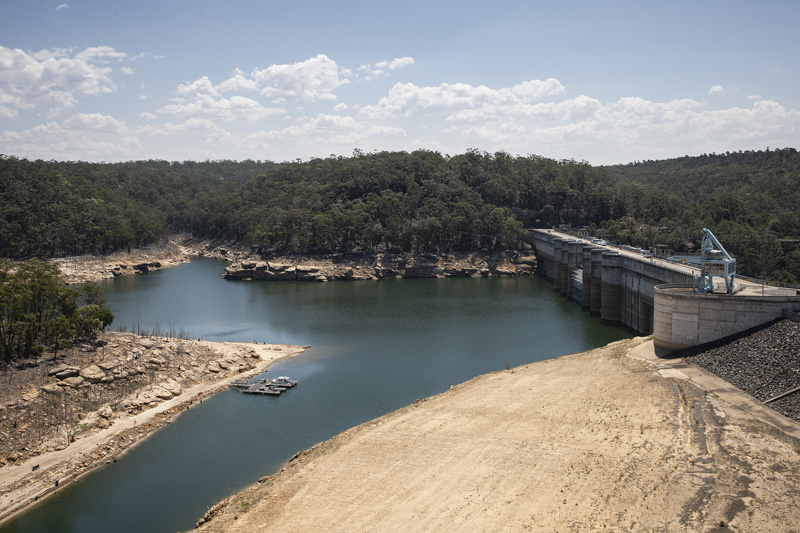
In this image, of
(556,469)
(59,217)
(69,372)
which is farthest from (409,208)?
(556,469)

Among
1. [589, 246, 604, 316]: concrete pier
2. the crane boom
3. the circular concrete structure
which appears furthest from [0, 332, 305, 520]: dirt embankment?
[589, 246, 604, 316]: concrete pier

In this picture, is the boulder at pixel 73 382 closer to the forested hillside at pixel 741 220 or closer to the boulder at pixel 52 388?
the boulder at pixel 52 388

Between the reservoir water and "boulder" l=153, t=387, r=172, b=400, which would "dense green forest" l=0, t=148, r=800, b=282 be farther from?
"boulder" l=153, t=387, r=172, b=400

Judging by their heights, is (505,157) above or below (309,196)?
above

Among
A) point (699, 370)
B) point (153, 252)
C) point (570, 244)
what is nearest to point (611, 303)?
point (570, 244)

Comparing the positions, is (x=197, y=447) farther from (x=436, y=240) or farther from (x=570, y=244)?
(x=436, y=240)

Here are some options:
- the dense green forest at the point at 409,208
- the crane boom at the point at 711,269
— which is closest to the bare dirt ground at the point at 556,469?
the crane boom at the point at 711,269
